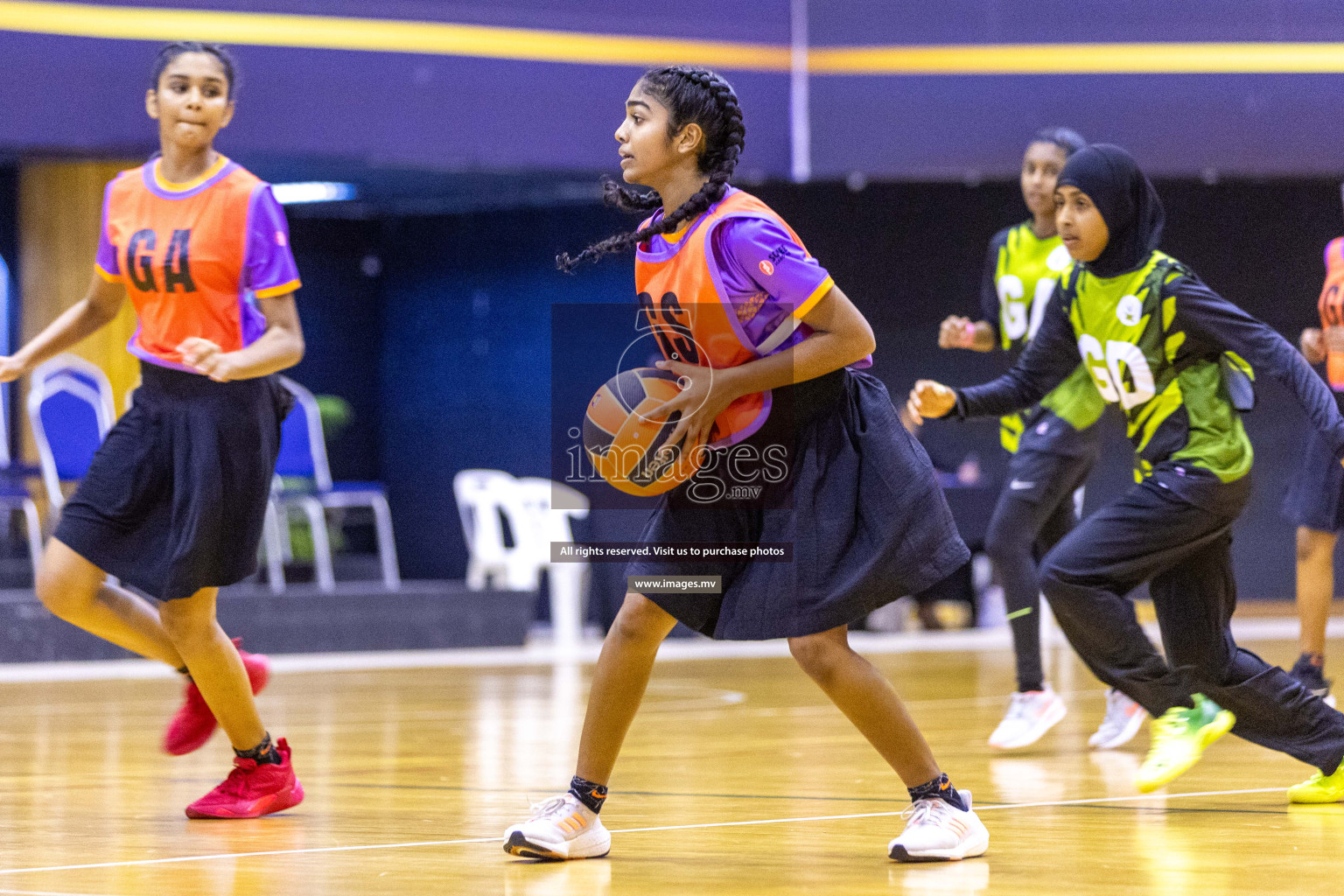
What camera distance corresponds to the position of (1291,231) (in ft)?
38.4

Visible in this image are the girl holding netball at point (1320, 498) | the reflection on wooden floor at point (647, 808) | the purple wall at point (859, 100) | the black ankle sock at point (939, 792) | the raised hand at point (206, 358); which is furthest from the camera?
the purple wall at point (859, 100)

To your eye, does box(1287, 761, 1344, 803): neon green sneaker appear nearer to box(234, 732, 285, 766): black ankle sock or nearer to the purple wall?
box(234, 732, 285, 766): black ankle sock

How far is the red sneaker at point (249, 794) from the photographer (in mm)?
3592

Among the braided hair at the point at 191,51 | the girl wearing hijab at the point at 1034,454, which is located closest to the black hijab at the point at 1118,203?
the girl wearing hijab at the point at 1034,454

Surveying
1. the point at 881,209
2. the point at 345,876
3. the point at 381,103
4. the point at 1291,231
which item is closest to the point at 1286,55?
the point at 1291,231

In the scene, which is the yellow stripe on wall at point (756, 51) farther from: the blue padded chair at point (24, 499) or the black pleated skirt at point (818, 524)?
the black pleated skirt at point (818, 524)

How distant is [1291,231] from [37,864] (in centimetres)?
1040

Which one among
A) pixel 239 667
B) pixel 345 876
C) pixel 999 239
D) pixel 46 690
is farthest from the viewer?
pixel 46 690

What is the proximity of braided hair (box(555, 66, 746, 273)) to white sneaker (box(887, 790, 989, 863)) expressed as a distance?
1084mm

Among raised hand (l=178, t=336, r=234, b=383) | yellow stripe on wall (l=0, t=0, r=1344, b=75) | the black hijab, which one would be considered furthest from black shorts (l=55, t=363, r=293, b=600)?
yellow stripe on wall (l=0, t=0, r=1344, b=75)

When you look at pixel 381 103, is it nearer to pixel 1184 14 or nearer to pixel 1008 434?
pixel 1184 14

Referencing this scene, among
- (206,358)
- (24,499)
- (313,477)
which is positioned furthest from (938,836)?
(313,477)

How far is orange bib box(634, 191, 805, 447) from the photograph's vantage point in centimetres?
293

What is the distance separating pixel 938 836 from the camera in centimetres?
295
